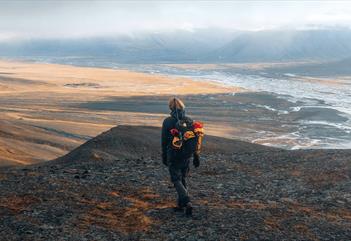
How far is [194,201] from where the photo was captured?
10.7 m

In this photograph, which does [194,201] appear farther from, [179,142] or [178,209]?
[179,142]

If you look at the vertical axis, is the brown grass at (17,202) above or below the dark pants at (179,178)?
below

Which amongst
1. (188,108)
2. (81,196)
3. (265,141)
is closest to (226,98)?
(188,108)

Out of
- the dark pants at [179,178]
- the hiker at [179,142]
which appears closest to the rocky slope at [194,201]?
the dark pants at [179,178]

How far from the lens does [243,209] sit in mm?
10117

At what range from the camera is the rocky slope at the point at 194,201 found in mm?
8836

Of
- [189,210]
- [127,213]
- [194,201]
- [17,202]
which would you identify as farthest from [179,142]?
[17,202]

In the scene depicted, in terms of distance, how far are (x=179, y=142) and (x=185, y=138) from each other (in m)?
0.12

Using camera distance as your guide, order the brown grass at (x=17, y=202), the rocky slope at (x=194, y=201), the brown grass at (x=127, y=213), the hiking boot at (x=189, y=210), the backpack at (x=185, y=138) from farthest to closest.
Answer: the brown grass at (x=17, y=202) → the hiking boot at (x=189, y=210) → the backpack at (x=185, y=138) → the brown grass at (x=127, y=213) → the rocky slope at (x=194, y=201)

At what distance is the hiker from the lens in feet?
30.1

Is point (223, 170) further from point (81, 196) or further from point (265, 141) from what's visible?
point (265, 141)

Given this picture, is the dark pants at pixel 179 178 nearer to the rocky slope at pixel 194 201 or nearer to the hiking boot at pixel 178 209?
the hiking boot at pixel 178 209

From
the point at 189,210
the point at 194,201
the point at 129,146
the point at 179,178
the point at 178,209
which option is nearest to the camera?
the point at 189,210

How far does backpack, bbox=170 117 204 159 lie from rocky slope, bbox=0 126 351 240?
110 cm
